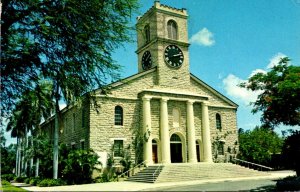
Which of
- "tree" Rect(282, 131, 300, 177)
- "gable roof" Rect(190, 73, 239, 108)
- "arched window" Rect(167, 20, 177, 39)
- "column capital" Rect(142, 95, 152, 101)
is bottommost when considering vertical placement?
"tree" Rect(282, 131, 300, 177)

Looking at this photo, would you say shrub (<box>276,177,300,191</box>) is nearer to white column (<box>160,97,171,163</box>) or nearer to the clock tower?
white column (<box>160,97,171,163</box>)

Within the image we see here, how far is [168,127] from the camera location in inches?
1232

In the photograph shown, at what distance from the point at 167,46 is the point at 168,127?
29.4ft

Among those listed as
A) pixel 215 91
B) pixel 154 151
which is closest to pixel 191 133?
pixel 154 151

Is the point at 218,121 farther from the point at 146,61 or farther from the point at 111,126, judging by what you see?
the point at 111,126

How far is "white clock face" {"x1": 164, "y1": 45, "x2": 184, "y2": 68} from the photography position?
1342 inches

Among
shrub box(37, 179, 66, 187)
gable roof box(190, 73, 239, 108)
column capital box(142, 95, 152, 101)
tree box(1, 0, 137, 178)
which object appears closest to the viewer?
tree box(1, 0, 137, 178)

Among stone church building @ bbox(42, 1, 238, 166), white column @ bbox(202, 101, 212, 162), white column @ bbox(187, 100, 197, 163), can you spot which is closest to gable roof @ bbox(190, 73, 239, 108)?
stone church building @ bbox(42, 1, 238, 166)

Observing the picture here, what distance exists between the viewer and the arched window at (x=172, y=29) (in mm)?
35259

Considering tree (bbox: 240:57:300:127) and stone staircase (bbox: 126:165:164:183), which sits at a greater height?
tree (bbox: 240:57:300:127)

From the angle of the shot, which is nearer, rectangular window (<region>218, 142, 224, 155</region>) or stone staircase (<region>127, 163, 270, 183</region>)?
stone staircase (<region>127, 163, 270, 183</region>)

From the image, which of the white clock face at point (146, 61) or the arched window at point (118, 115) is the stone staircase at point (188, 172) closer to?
the arched window at point (118, 115)

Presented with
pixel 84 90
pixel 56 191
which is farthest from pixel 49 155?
pixel 84 90

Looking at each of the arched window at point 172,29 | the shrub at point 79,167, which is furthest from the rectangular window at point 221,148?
the shrub at point 79,167
